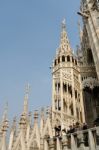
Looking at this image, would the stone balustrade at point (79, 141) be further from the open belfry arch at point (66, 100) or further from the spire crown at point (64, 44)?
the spire crown at point (64, 44)

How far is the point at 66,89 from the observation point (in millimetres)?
28875

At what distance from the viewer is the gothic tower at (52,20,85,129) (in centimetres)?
2628

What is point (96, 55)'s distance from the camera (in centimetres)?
2430

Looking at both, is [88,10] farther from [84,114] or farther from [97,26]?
[84,114]

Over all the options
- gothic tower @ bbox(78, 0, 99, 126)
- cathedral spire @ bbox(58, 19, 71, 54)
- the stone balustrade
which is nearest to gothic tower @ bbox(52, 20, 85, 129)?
cathedral spire @ bbox(58, 19, 71, 54)

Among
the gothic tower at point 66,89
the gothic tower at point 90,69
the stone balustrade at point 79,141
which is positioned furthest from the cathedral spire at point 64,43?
the stone balustrade at point 79,141

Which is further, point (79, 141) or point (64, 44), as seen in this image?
point (64, 44)

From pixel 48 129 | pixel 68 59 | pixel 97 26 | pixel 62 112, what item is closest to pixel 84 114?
pixel 62 112

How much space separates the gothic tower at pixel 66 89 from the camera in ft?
86.2

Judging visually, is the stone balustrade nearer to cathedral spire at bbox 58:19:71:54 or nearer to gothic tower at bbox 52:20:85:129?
gothic tower at bbox 52:20:85:129

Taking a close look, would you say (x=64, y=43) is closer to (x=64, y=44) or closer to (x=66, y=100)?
(x=64, y=44)

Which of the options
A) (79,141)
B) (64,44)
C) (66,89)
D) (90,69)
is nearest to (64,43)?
(64,44)

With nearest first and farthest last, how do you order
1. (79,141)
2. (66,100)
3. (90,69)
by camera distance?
1. (79,141)
2. (66,100)
3. (90,69)

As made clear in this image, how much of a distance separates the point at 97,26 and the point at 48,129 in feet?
36.3
